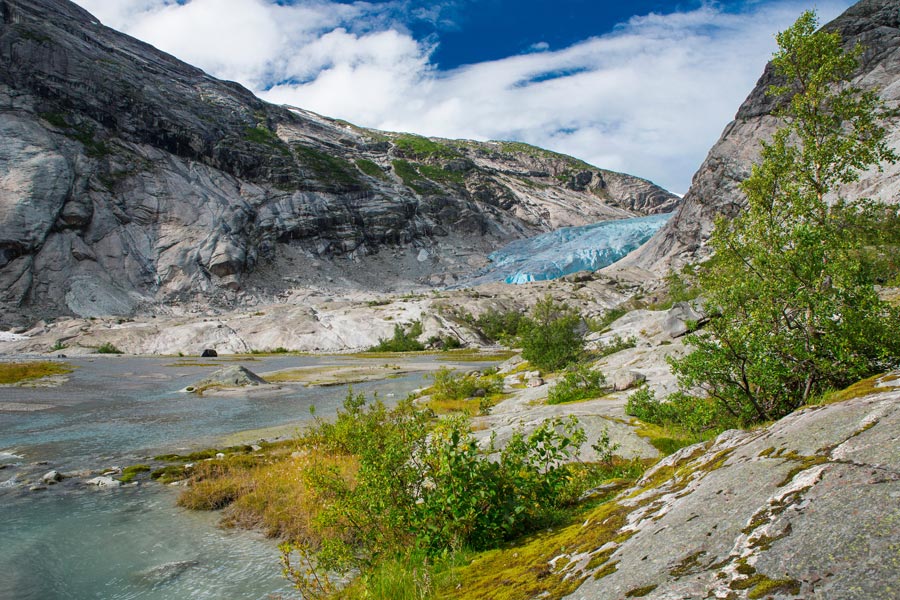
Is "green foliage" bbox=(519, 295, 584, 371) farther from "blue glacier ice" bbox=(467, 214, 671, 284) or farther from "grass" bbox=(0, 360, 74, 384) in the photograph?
"blue glacier ice" bbox=(467, 214, 671, 284)

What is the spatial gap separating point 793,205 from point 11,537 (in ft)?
64.1

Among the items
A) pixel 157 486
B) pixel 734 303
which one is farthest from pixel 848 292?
pixel 157 486

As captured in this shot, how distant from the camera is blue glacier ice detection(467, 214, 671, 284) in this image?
137250 mm

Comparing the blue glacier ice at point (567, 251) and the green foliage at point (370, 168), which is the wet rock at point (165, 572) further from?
the green foliage at point (370, 168)

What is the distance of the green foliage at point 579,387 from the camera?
20439 mm

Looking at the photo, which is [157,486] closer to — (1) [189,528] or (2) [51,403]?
(1) [189,528]

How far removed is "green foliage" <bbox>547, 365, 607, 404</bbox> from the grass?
42.8 m

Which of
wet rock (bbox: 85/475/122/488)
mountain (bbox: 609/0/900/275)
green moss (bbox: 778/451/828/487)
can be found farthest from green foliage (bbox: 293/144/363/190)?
green moss (bbox: 778/451/828/487)

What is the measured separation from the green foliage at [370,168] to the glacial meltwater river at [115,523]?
159057mm

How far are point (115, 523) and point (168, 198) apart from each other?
118m

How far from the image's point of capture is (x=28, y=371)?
152 feet

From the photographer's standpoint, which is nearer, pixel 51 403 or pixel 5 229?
pixel 51 403

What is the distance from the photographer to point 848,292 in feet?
28.4

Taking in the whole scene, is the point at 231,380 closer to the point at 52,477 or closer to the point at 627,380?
the point at 52,477
